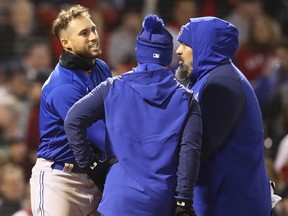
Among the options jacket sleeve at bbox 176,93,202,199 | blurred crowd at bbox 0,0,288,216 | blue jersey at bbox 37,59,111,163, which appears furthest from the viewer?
blurred crowd at bbox 0,0,288,216

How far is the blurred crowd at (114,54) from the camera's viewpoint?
843cm

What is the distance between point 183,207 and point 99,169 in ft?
1.85

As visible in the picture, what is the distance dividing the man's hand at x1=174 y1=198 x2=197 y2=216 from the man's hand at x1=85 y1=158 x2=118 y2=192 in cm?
42

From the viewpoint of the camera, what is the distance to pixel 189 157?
169 inches

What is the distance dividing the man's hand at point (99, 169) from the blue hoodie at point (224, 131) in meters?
0.47

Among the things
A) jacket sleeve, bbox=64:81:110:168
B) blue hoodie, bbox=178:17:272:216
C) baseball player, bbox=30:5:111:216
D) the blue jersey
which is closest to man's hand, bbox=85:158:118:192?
jacket sleeve, bbox=64:81:110:168

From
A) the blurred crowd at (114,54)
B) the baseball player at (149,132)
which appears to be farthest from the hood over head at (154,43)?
the blurred crowd at (114,54)

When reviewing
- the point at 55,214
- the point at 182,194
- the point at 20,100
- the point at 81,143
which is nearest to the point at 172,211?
the point at 182,194

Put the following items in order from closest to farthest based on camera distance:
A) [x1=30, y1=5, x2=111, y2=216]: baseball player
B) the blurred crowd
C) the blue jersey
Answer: the blue jersey
[x1=30, y1=5, x2=111, y2=216]: baseball player
the blurred crowd

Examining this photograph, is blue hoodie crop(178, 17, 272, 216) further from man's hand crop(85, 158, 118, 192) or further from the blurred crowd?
the blurred crowd

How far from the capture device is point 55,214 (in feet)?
16.5

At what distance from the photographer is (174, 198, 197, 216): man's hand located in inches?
169

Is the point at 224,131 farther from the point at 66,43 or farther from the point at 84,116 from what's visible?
the point at 66,43

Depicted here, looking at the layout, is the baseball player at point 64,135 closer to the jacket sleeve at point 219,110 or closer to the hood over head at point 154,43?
the hood over head at point 154,43
